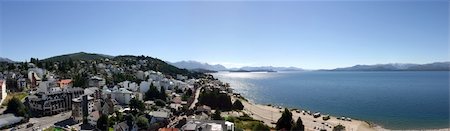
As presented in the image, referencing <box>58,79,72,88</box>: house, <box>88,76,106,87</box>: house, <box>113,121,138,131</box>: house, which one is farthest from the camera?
<box>88,76,106,87</box>: house

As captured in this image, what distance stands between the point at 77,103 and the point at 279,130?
17.1m

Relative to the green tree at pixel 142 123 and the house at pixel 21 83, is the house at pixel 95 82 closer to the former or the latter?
the house at pixel 21 83

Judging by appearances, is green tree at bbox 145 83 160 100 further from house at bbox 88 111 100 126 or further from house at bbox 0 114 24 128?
house at bbox 0 114 24 128

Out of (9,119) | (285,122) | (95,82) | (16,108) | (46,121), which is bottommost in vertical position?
(285,122)

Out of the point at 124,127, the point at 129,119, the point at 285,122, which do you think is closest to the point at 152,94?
the point at 129,119

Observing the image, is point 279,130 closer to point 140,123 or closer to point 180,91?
point 140,123

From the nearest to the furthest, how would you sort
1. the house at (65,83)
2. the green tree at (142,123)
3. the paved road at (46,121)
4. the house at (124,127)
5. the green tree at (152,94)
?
the house at (124,127) < the green tree at (142,123) < the paved road at (46,121) < the house at (65,83) < the green tree at (152,94)

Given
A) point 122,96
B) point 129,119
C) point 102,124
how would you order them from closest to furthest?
point 102,124 < point 129,119 < point 122,96

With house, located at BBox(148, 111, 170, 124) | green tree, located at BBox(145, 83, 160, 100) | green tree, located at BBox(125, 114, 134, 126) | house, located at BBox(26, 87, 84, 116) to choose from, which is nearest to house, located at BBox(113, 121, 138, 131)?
green tree, located at BBox(125, 114, 134, 126)

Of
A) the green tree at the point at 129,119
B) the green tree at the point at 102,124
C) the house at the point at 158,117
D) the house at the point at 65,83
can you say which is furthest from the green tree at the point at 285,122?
the house at the point at 65,83

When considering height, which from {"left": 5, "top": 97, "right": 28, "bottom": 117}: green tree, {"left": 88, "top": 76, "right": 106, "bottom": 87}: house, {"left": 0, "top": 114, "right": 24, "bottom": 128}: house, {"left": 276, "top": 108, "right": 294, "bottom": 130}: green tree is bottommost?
{"left": 276, "top": 108, "right": 294, "bottom": 130}: green tree

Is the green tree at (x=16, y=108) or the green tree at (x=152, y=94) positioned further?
the green tree at (x=152, y=94)

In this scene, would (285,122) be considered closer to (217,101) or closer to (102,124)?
(217,101)

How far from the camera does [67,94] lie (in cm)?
3284
